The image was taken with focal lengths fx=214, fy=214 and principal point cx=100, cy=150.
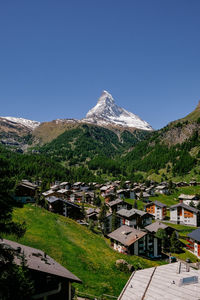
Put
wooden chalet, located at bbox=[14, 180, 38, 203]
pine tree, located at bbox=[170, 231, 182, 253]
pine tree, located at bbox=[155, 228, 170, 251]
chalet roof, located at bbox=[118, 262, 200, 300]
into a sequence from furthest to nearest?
wooden chalet, located at bbox=[14, 180, 38, 203] → pine tree, located at bbox=[155, 228, 170, 251] → pine tree, located at bbox=[170, 231, 182, 253] → chalet roof, located at bbox=[118, 262, 200, 300]

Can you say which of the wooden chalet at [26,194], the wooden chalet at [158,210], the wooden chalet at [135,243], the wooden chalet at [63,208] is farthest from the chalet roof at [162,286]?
the wooden chalet at [158,210]

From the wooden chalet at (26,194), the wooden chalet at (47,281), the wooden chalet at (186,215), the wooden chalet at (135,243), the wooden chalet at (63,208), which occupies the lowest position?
the wooden chalet at (186,215)

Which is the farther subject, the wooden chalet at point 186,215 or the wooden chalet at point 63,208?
the wooden chalet at point 186,215

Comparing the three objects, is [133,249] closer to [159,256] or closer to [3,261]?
[159,256]

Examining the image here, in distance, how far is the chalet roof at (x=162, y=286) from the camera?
13961 mm

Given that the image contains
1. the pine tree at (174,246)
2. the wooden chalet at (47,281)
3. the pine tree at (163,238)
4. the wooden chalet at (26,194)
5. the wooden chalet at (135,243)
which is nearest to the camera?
the wooden chalet at (47,281)

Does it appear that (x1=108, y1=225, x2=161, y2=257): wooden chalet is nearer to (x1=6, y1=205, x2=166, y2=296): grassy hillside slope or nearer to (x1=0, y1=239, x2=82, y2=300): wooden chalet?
(x1=6, y1=205, x2=166, y2=296): grassy hillside slope

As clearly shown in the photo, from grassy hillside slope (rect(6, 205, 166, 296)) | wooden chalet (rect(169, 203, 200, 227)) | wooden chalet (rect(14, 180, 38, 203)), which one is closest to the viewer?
grassy hillside slope (rect(6, 205, 166, 296))

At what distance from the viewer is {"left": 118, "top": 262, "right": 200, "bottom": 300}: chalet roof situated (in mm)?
13961

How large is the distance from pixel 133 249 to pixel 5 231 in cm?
5494

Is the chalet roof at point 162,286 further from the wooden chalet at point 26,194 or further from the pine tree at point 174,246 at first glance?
the wooden chalet at point 26,194

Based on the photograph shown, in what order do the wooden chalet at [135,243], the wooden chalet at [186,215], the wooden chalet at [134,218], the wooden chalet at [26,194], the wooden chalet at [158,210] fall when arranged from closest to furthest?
the wooden chalet at [135,243], the wooden chalet at [26,194], the wooden chalet at [134,218], the wooden chalet at [186,215], the wooden chalet at [158,210]

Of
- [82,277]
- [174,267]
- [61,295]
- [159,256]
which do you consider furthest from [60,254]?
[159,256]

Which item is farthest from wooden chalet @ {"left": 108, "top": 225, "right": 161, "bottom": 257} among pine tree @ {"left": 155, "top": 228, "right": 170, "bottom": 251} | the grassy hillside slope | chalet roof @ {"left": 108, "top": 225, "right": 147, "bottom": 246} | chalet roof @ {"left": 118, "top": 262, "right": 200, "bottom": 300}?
chalet roof @ {"left": 118, "top": 262, "right": 200, "bottom": 300}
